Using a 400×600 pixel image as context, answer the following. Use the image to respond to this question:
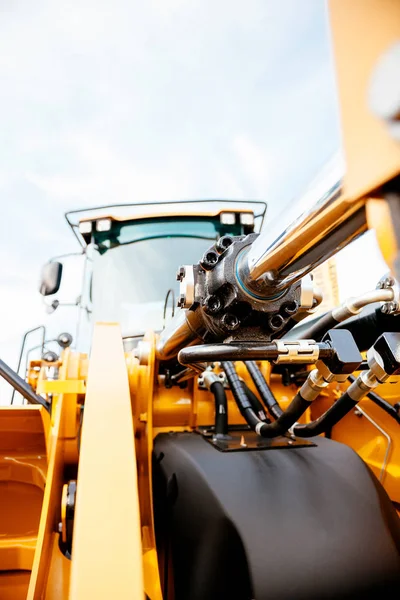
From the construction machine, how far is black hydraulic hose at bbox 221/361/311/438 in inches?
0.5

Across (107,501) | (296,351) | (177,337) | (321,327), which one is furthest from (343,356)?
(107,501)

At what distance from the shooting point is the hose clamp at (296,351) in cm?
100

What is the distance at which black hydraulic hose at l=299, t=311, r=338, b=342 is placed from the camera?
1.26m

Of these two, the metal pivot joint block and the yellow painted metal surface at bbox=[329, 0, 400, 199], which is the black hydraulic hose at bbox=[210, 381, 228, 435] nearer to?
the metal pivot joint block

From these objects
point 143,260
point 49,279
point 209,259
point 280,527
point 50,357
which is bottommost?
point 280,527

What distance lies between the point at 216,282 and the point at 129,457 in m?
0.50

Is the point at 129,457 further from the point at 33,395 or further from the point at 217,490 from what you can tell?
the point at 33,395

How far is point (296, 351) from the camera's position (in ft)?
3.30

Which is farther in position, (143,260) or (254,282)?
(143,260)

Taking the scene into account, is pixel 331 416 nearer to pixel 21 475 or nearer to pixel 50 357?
pixel 21 475

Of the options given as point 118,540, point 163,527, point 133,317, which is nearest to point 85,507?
point 118,540

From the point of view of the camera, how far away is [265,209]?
11.9 ft

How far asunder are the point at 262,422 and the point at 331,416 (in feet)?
1.27

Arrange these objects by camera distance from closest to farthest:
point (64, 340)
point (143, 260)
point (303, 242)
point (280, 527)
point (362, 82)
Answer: point (362, 82), point (303, 242), point (280, 527), point (143, 260), point (64, 340)
